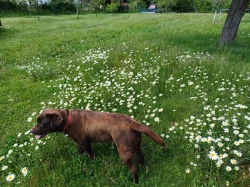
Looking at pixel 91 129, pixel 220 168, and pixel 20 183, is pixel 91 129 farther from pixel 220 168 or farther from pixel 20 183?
pixel 220 168

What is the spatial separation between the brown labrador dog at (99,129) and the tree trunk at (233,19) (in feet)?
22.0

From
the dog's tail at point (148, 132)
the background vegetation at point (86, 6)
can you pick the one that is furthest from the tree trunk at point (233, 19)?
the background vegetation at point (86, 6)

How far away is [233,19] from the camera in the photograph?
827 centimetres

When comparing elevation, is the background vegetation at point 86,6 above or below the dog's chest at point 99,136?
above

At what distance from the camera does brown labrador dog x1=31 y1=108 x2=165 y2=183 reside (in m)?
3.12

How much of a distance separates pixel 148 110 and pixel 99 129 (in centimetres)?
131

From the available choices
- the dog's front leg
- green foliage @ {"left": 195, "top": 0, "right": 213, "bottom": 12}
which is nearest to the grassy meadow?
the dog's front leg

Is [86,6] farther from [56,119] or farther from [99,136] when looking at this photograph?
[99,136]

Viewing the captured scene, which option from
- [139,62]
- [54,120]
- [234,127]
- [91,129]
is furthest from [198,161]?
[139,62]

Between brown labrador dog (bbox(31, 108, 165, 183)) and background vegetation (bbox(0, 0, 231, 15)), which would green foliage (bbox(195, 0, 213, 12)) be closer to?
background vegetation (bbox(0, 0, 231, 15))

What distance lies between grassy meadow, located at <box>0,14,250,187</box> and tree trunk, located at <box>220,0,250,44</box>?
45 cm

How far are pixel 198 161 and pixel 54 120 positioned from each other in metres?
2.20

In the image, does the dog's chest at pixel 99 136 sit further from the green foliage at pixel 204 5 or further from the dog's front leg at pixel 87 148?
the green foliage at pixel 204 5

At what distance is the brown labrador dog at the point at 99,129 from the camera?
3.12 metres
